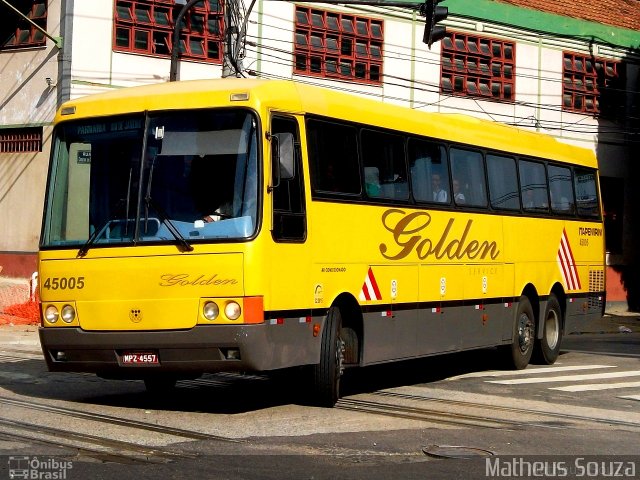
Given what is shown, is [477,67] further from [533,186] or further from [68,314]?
[68,314]

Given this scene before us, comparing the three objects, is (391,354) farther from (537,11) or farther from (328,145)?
(537,11)

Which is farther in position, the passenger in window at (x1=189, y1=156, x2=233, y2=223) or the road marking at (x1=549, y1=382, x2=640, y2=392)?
the road marking at (x1=549, y1=382, x2=640, y2=392)

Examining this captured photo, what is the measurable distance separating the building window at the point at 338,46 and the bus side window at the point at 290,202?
19104mm

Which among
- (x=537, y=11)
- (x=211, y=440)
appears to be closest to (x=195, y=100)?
(x=211, y=440)

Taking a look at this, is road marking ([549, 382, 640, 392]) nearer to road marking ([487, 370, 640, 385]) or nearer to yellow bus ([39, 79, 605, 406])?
road marking ([487, 370, 640, 385])

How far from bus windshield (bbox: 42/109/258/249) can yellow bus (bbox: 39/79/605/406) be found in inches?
0.5

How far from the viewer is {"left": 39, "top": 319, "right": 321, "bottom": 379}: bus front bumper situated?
36.6ft

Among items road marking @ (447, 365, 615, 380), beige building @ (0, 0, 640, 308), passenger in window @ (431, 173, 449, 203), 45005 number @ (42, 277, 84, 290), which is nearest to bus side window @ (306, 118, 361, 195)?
passenger in window @ (431, 173, 449, 203)

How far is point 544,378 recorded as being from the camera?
1617 centimetres

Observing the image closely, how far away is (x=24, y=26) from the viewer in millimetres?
29000

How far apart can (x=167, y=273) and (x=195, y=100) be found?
1697mm

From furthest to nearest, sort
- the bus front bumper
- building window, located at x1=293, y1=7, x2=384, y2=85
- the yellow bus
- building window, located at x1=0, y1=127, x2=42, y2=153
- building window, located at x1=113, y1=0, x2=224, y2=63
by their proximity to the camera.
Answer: building window, located at x1=293, y1=7, x2=384, y2=85 < building window, located at x1=0, y1=127, x2=42, y2=153 < building window, located at x1=113, y1=0, x2=224, y2=63 < the yellow bus < the bus front bumper

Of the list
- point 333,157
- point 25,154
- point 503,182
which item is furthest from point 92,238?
point 25,154

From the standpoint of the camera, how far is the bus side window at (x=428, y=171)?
47.8ft
